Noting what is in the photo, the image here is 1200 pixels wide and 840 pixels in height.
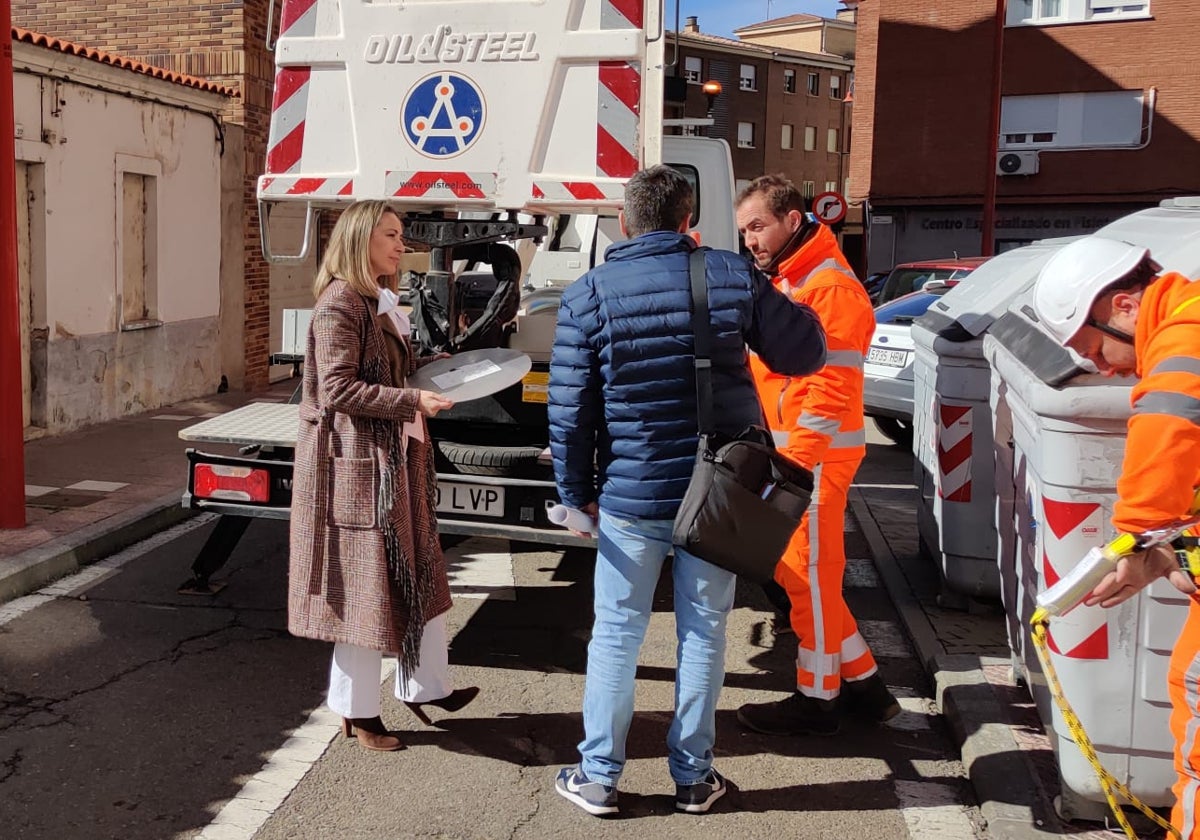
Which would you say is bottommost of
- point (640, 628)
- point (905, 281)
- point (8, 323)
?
point (640, 628)

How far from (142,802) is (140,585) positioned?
258 centimetres

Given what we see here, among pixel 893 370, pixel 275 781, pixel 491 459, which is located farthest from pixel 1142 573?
pixel 893 370

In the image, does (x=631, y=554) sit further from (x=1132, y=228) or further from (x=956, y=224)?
(x=956, y=224)

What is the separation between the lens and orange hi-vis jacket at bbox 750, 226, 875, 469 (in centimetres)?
416

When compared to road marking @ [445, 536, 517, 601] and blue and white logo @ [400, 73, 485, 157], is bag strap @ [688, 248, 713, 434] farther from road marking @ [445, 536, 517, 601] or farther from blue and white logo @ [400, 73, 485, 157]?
road marking @ [445, 536, 517, 601]

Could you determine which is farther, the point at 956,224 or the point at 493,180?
the point at 956,224

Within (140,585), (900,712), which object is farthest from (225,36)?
(900,712)

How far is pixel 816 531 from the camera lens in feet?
14.1

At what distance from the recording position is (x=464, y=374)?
4.21 meters

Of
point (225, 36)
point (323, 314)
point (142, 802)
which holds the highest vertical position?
point (225, 36)

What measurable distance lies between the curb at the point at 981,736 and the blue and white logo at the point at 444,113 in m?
3.00

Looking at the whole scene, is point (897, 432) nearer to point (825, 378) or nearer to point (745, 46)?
point (825, 378)

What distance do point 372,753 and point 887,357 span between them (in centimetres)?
753

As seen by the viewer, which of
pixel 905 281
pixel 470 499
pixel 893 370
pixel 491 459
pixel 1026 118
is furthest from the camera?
pixel 1026 118
